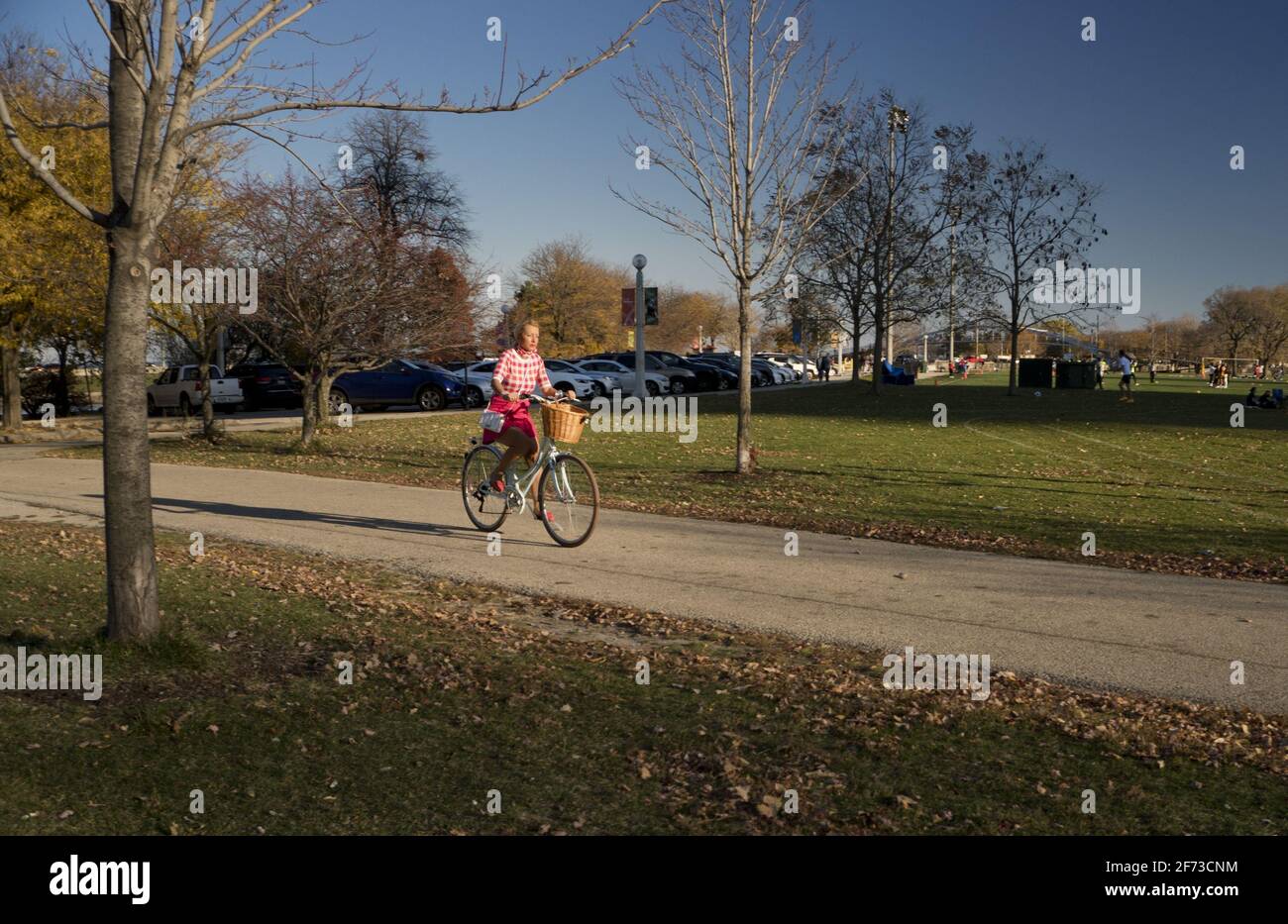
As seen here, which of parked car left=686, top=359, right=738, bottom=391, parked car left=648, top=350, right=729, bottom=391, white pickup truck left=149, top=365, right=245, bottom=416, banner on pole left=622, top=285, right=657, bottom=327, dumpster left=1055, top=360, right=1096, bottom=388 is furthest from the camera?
dumpster left=1055, top=360, right=1096, bottom=388

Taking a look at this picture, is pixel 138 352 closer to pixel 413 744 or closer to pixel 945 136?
pixel 413 744

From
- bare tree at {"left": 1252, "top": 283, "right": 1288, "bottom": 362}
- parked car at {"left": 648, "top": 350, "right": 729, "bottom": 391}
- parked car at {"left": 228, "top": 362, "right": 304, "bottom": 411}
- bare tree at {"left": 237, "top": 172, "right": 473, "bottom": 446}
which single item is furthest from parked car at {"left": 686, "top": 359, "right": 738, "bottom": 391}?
bare tree at {"left": 1252, "top": 283, "right": 1288, "bottom": 362}

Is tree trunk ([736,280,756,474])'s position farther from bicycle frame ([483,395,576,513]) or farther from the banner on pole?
the banner on pole

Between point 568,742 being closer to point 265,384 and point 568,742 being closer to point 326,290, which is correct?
point 326,290

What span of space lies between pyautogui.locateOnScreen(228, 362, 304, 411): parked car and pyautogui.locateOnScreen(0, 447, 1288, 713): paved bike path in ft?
85.4

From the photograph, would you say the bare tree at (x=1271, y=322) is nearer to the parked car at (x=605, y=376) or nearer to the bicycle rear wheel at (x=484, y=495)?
the parked car at (x=605, y=376)

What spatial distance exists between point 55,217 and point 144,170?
20.6 metres

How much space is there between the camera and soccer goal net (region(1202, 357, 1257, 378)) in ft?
274

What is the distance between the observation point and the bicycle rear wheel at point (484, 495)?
11055 mm

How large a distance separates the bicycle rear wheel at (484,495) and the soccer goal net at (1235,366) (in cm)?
7853

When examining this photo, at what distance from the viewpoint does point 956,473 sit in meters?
17.4

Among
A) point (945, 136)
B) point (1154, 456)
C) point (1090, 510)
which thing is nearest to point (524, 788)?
point (1090, 510)

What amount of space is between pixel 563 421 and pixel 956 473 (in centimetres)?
913

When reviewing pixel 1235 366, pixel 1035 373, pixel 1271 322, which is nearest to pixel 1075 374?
pixel 1035 373
